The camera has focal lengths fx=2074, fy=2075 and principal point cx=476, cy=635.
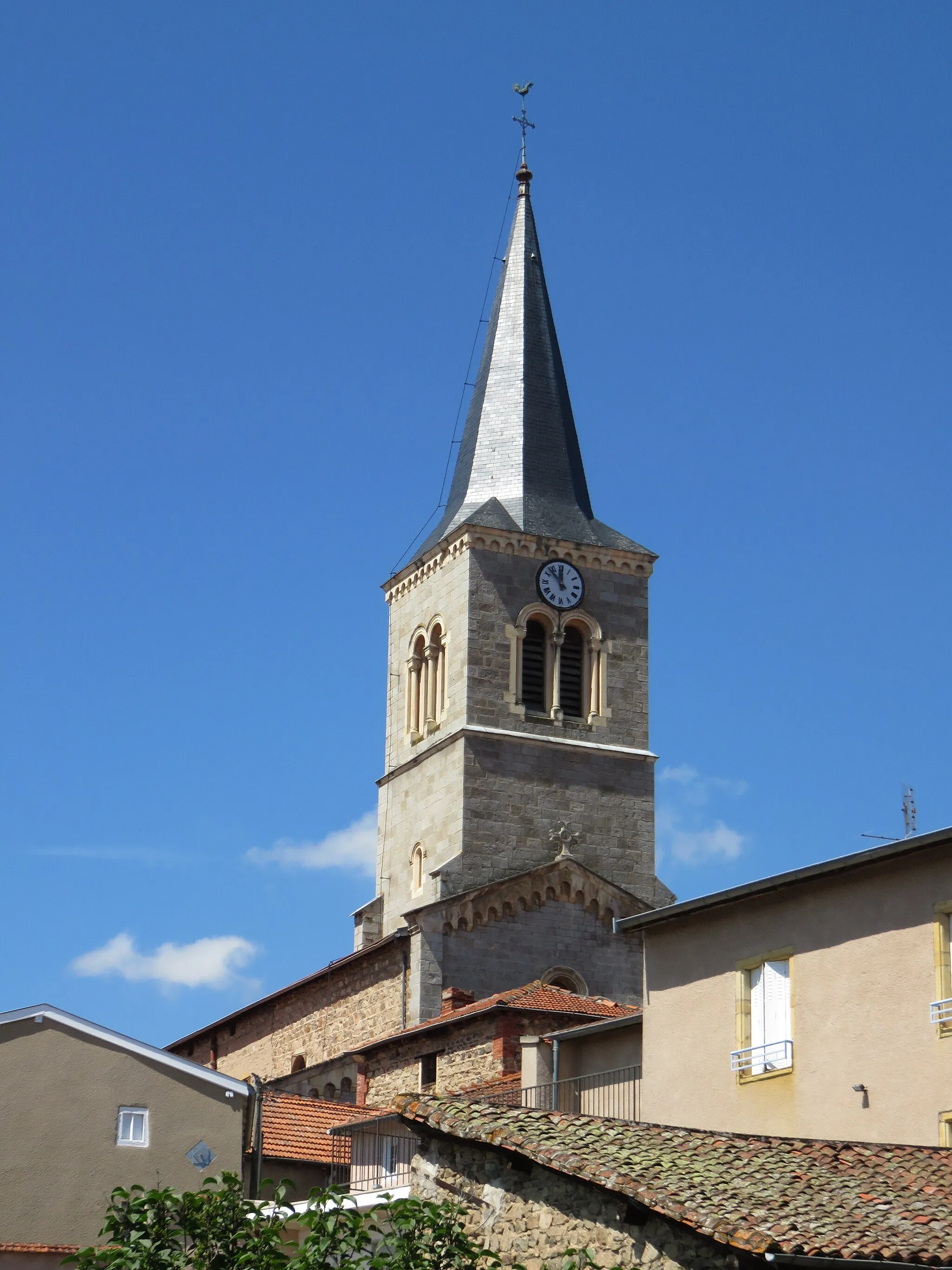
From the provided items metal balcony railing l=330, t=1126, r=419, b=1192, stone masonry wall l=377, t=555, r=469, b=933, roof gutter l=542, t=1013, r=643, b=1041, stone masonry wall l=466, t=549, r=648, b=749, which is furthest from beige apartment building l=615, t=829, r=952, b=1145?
stone masonry wall l=466, t=549, r=648, b=749

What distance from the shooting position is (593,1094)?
26797 millimetres

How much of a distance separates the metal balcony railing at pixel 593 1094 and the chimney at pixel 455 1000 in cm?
1365

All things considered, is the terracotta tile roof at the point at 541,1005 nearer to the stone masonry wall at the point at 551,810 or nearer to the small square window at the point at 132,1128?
the stone masonry wall at the point at 551,810

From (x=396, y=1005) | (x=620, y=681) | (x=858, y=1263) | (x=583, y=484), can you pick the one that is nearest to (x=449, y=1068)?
(x=396, y=1005)

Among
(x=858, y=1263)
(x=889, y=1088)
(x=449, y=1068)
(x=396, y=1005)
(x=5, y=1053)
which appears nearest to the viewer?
(x=858, y=1263)

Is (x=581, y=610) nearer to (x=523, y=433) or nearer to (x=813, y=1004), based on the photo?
(x=523, y=433)

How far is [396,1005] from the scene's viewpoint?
43.9 meters

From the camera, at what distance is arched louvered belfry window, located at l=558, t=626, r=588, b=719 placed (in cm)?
4812

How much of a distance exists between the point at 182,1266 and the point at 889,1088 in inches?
343

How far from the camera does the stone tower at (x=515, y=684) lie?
46312 millimetres

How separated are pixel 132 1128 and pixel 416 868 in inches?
732

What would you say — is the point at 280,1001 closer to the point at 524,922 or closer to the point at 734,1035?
the point at 524,922

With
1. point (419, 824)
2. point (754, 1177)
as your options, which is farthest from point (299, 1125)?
point (754, 1177)

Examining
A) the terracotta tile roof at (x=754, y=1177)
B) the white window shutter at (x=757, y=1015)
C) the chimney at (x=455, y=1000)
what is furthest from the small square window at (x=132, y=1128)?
the terracotta tile roof at (x=754, y=1177)
